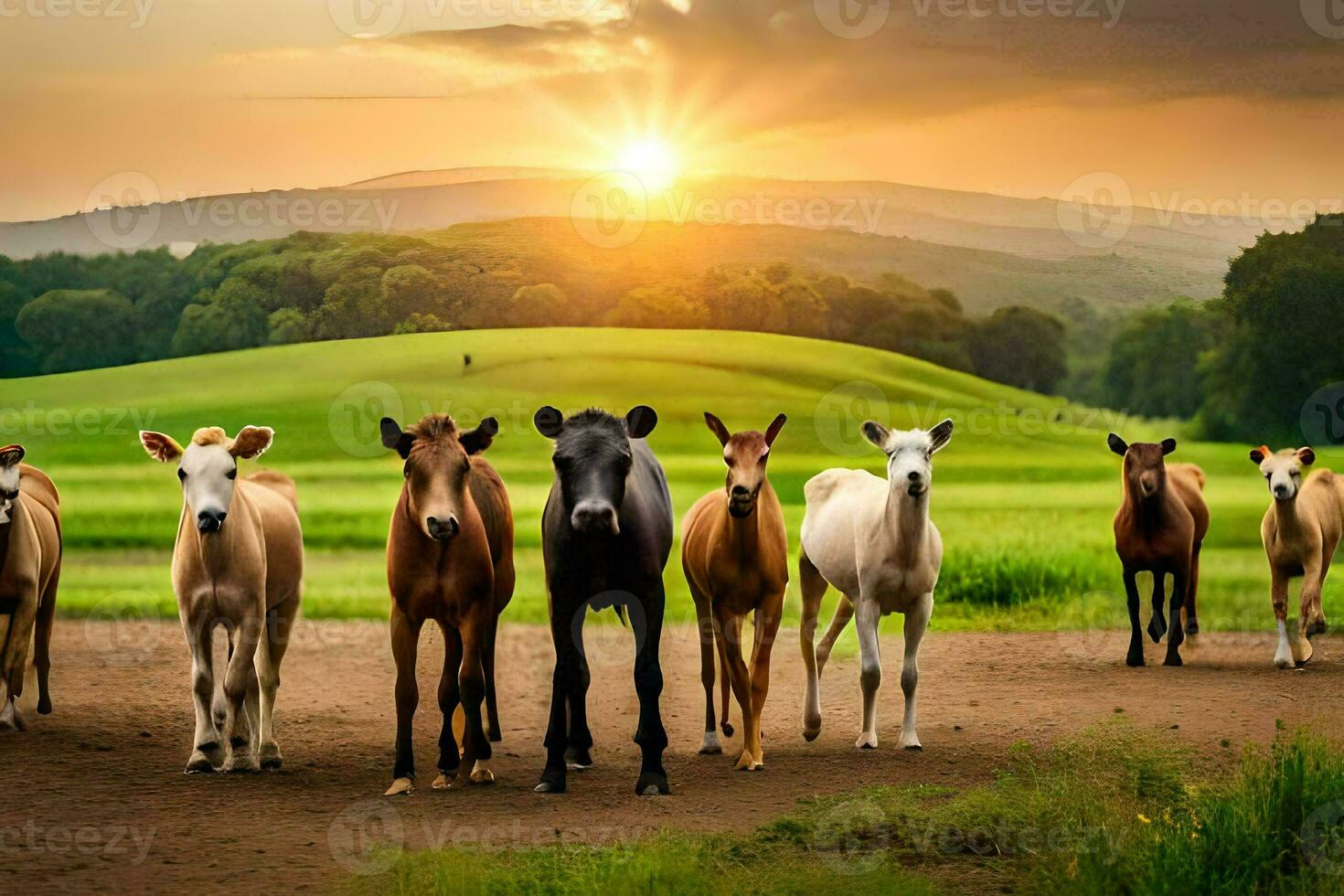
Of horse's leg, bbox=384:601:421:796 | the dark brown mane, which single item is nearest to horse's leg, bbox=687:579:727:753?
horse's leg, bbox=384:601:421:796

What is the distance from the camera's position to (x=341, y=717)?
15.8 m

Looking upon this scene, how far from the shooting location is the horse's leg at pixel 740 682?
12.3 meters

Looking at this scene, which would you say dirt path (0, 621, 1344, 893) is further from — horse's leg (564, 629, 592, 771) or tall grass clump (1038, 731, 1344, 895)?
tall grass clump (1038, 731, 1344, 895)

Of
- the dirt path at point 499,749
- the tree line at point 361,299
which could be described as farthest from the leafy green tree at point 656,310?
the dirt path at point 499,749

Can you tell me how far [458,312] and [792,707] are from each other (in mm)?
39322

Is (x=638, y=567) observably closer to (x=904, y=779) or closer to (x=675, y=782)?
(x=675, y=782)

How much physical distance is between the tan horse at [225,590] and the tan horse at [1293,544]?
11.1 m

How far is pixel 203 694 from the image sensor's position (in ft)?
39.9

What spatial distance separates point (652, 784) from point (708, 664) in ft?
6.27

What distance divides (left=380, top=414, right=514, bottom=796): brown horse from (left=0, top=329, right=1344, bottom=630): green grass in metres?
12.3

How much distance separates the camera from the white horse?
12.8 m

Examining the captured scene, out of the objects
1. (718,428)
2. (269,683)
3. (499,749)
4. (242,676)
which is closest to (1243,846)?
(718,428)

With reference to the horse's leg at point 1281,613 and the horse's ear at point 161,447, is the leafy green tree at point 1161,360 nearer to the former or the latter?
the horse's leg at point 1281,613

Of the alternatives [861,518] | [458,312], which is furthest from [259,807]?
[458,312]
